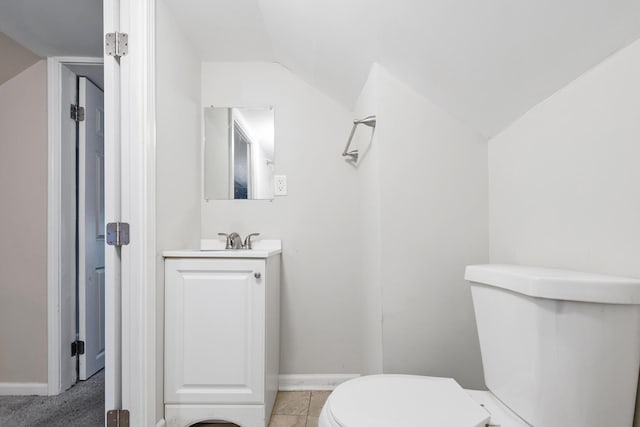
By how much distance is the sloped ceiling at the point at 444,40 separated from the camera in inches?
34.3

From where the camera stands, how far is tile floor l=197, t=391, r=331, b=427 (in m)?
1.59

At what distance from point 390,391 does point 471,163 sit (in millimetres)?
890

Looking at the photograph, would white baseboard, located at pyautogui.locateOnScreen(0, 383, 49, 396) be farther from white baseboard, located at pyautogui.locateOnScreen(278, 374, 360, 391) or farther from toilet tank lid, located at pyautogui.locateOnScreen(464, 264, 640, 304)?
toilet tank lid, located at pyautogui.locateOnScreen(464, 264, 640, 304)

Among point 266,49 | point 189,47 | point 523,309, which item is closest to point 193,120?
point 189,47

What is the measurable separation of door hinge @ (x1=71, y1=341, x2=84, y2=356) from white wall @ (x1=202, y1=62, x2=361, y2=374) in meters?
1.00

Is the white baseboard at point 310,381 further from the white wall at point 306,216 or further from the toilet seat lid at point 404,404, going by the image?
the toilet seat lid at point 404,404

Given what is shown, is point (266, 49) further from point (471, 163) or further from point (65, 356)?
point (65, 356)

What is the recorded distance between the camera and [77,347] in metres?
2.04

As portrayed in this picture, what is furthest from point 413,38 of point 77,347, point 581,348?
point 77,347

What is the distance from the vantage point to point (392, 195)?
4.42ft

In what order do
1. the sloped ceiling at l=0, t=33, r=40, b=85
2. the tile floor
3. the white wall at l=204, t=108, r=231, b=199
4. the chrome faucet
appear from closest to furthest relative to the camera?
the tile floor < the sloped ceiling at l=0, t=33, r=40, b=85 < the chrome faucet < the white wall at l=204, t=108, r=231, b=199

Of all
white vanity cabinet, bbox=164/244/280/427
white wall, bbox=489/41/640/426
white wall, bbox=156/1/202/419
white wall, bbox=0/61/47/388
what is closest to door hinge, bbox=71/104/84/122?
white wall, bbox=0/61/47/388

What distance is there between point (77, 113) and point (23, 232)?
0.74 meters

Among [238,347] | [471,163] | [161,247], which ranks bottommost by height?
[238,347]
